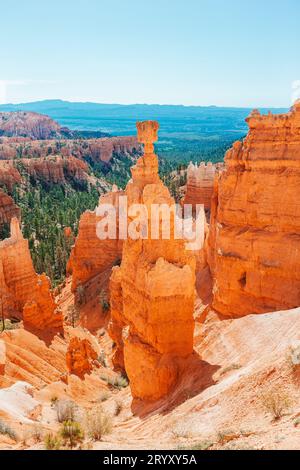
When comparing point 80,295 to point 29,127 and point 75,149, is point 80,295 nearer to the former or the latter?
point 75,149

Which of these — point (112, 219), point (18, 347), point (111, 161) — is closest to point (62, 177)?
point (111, 161)

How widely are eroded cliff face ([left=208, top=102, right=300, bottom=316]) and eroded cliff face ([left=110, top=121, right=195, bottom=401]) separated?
5539mm

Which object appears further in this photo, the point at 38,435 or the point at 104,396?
the point at 104,396

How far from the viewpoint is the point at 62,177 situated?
85.4m

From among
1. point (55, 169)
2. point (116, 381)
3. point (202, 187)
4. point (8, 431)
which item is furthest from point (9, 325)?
point (55, 169)

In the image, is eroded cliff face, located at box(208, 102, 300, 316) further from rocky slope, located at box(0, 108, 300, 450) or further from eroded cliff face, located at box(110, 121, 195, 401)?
eroded cliff face, located at box(110, 121, 195, 401)

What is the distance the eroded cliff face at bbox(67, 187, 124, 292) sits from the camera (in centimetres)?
3014

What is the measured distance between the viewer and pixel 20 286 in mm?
24203

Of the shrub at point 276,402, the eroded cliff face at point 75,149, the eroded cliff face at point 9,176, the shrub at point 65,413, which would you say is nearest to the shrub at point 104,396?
the shrub at point 65,413

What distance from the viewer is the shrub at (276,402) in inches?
265

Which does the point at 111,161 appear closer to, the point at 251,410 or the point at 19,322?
the point at 19,322

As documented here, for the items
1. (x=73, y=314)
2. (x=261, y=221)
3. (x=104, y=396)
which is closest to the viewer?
(x=104, y=396)

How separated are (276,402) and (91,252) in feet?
80.6

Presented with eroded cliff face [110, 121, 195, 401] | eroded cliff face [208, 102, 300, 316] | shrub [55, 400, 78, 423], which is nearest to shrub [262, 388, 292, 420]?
eroded cliff face [110, 121, 195, 401]
